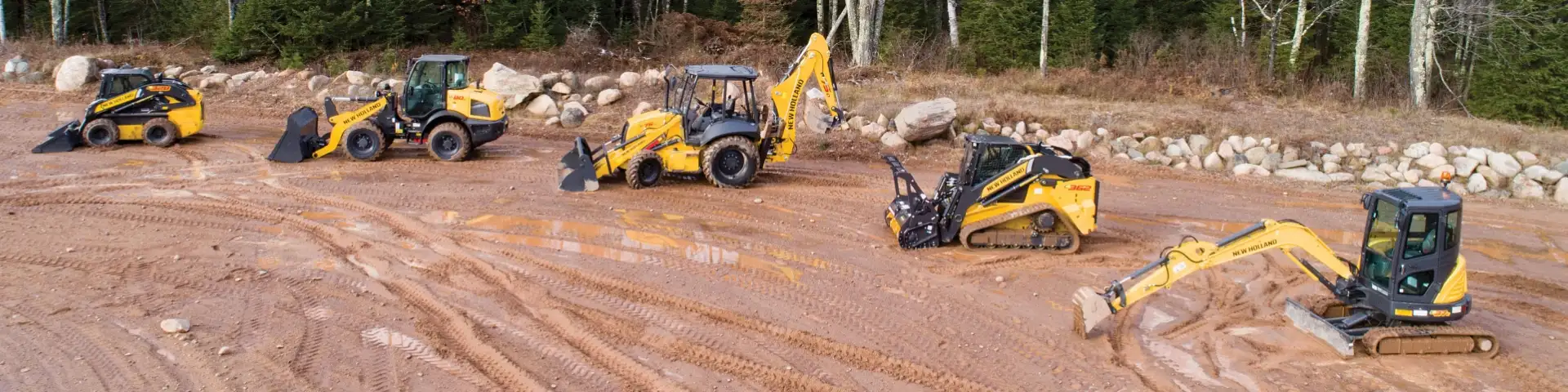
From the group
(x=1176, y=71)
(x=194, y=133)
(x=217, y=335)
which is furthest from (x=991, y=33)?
(x=217, y=335)

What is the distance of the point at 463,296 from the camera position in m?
8.94

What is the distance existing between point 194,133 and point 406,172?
4814mm

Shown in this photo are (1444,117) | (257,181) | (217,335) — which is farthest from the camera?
(1444,117)

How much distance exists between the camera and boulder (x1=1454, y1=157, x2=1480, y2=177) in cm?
1494

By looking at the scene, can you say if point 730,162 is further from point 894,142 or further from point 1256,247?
point 1256,247

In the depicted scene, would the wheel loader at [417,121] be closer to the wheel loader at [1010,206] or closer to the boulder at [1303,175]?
the wheel loader at [1010,206]

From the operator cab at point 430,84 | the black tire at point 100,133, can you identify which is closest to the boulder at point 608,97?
the operator cab at point 430,84

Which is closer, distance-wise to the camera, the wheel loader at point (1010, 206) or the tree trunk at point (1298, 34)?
the wheel loader at point (1010, 206)

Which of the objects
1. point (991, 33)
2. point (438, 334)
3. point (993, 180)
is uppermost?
point (991, 33)

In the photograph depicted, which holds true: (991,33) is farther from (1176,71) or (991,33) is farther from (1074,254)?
(1074,254)

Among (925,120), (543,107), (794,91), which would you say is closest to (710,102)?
(794,91)

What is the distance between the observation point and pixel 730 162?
13.3 metres

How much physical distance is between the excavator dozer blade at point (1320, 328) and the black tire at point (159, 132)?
1473 cm

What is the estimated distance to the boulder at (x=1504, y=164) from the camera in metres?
14.8
